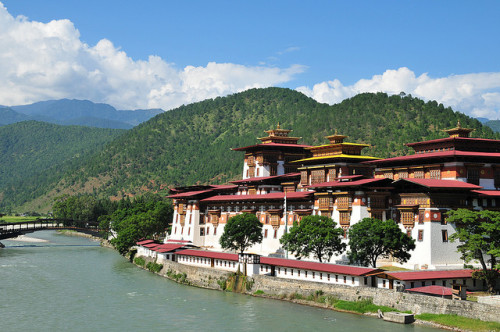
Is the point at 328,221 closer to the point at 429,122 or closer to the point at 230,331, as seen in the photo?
the point at 230,331

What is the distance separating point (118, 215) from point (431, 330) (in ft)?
336

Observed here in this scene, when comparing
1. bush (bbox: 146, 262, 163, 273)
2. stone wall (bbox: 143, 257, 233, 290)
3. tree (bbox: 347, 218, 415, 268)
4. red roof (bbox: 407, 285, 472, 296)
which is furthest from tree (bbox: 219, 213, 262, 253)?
red roof (bbox: 407, 285, 472, 296)

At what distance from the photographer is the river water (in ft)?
179

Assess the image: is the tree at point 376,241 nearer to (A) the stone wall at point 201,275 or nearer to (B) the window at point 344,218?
(B) the window at point 344,218

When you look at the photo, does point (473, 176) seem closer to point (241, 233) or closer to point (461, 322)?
point (241, 233)

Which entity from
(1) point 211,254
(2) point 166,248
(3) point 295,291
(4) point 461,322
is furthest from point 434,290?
(2) point 166,248

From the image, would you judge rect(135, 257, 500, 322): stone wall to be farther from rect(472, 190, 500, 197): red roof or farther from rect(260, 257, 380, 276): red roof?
rect(472, 190, 500, 197): red roof

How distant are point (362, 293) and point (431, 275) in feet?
24.9

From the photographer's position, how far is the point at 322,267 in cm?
6538

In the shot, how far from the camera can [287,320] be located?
55.9 meters

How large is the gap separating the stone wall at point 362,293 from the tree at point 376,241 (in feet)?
24.8

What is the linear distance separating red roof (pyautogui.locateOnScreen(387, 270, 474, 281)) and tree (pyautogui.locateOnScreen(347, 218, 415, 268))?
208 inches

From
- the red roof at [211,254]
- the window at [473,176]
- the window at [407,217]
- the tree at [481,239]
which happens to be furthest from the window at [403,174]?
the red roof at [211,254]

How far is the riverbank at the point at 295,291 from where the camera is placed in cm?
5196
